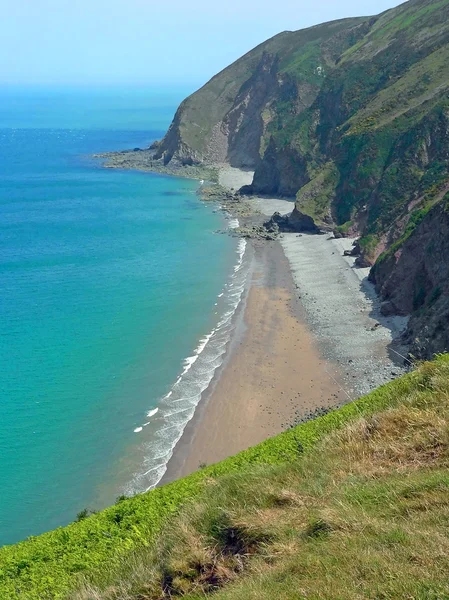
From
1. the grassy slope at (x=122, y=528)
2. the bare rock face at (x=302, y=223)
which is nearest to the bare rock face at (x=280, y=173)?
the bare rock face at (x=302, y=223)

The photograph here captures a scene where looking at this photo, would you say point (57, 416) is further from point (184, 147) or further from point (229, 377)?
point (184, 147)

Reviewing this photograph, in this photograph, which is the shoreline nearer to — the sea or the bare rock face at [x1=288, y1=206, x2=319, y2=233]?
the sea

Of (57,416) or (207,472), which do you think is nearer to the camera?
(207,472)

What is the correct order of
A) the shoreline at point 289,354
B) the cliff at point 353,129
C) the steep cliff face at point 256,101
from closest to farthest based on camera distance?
the shoreline at point 289,354
the cliff at point 353,129
the steep cliff face at point 256,101

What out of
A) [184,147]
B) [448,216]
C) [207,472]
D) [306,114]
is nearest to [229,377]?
[448,216]

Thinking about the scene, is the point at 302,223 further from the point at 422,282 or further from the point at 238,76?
the point at 238,76

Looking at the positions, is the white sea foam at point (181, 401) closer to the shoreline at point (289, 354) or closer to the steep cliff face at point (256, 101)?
the shoreline at point (289, 354)
